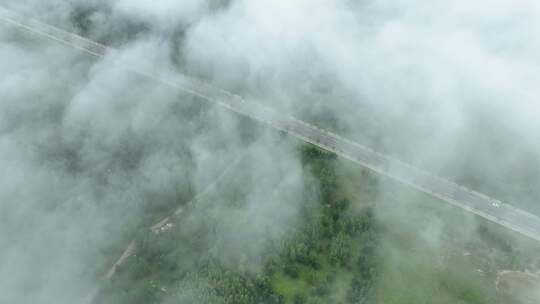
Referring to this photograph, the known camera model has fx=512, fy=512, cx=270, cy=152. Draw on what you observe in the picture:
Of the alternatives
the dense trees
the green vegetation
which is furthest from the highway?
the dense trees

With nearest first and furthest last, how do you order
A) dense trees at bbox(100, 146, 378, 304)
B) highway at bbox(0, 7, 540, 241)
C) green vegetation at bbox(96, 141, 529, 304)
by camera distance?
dense trees at bbox(100, 146, 378, 304), green vegetation at bbox(96, 141, 529, 304), highway at bbox(0, 7, 540, 241)

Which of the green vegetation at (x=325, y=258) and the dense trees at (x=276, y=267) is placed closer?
the dense trees at (x=276, y=267)

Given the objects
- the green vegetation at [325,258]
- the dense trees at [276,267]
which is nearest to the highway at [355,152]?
the green vegetation at [325,258]

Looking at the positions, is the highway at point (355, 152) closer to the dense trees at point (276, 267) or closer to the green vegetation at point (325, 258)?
the green vegetation at point (325, 258)

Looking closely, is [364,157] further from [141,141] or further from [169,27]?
[169,27]

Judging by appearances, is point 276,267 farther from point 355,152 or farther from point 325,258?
point 355,152

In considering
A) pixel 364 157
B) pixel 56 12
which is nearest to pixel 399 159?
pixel 364 157

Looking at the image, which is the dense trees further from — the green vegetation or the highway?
the highway

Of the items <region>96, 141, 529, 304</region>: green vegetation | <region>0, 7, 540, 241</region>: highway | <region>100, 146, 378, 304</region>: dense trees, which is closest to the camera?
<region>100, 146, 378, 304</region>: dense trees

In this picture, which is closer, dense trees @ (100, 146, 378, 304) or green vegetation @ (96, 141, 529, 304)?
dense trees @ (100, 146, 378, 304)
